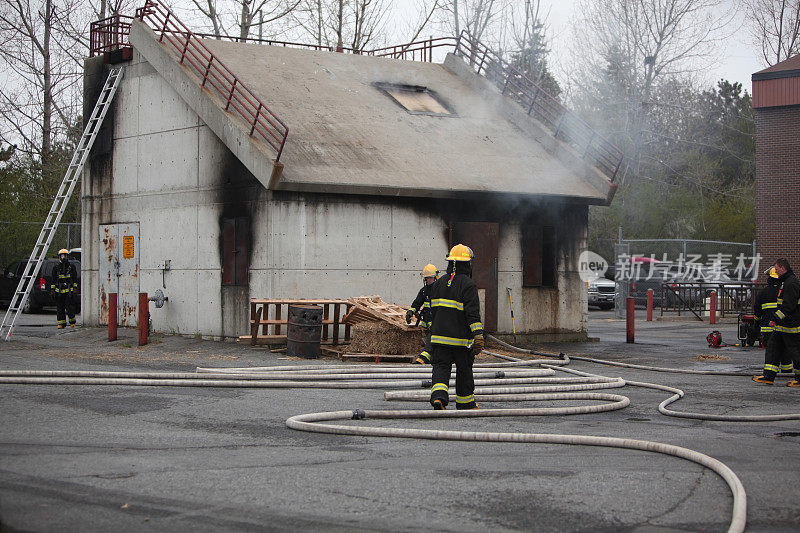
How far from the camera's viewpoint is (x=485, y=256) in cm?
2019

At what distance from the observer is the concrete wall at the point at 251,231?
18.2 meters

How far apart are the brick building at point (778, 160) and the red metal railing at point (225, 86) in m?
18.1

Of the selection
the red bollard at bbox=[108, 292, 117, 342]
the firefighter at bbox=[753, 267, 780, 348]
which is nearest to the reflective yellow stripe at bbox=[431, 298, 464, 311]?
the firefighter at bbox=[753, 267, 780, 348]

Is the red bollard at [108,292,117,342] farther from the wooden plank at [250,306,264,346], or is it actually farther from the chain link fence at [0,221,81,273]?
the chain link fence at [0,221,81,273]

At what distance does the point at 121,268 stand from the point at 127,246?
1.90 feet

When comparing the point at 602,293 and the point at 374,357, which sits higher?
the point at 602,293

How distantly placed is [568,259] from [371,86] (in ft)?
21.8

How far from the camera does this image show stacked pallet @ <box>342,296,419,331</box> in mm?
16312

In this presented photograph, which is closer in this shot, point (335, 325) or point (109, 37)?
point (335, 325)

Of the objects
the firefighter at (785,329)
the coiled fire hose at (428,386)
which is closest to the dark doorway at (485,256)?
the coiled fire hose at (428,386)

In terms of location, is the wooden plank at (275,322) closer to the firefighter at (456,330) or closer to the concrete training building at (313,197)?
the concrete training building at (313,197)

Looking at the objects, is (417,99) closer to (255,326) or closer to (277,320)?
(277,320)

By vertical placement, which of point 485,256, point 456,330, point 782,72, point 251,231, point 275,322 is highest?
point 782,72

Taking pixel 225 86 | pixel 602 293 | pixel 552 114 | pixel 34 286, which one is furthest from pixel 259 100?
pixel 602 293
